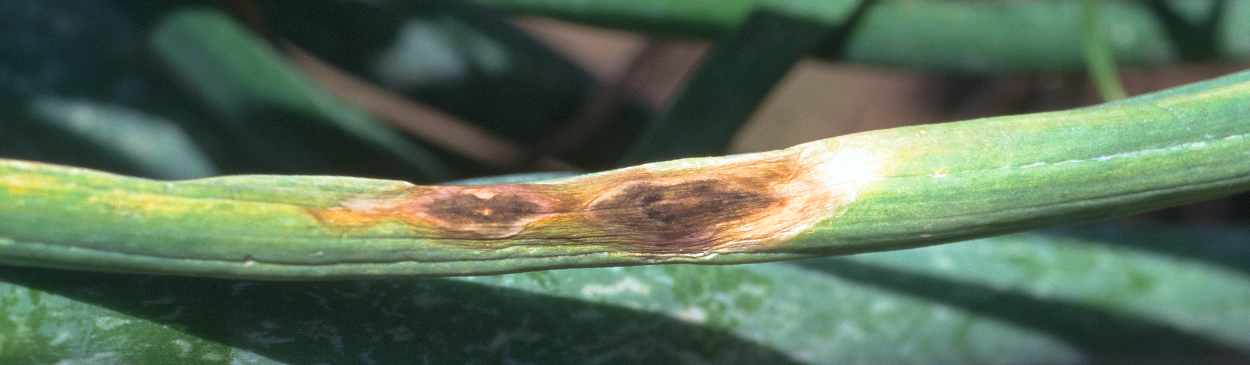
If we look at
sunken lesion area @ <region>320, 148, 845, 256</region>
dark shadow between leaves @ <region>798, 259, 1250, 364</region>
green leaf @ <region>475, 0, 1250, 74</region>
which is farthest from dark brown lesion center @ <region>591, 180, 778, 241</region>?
green leaf @ <region>475, 0, 1250, 74</region>

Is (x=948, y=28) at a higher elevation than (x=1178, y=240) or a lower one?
higher

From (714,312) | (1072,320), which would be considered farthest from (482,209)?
(1072,320)

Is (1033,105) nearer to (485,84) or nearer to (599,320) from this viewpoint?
(485,84)

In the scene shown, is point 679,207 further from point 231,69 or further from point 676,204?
point 231,69

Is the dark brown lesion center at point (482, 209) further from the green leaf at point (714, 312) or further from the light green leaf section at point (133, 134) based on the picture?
the light green leaf section at point (133, 134)

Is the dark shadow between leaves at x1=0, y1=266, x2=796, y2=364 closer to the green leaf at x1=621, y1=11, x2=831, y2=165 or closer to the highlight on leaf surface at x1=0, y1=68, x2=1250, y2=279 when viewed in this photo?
the highlight on leaf surface at x1=0, y1=68, x2=1250, y2=279

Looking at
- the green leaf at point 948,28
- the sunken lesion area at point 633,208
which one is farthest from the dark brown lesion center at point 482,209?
the green leaf at point 948,28

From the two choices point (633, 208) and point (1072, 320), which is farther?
point (1072, 320)
